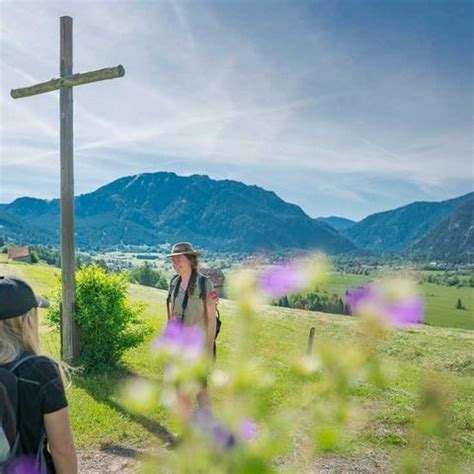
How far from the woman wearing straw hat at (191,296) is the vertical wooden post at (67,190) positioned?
327 centimetres

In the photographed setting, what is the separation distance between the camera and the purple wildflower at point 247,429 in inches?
34.1

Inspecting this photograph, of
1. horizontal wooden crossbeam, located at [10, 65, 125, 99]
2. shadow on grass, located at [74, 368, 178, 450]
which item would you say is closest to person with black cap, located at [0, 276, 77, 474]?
shadow on grass, located at [74, 368, 178, 450]

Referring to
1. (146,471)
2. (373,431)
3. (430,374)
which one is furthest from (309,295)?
(373,431)

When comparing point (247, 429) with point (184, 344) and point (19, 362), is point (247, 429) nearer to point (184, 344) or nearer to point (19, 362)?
point (184, 344)

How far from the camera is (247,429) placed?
88 cm

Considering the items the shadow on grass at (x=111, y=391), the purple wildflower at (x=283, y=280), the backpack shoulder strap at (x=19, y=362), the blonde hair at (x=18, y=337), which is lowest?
the shadow on grass at (x=111, y=391)

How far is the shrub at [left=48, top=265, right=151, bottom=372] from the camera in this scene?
948cm

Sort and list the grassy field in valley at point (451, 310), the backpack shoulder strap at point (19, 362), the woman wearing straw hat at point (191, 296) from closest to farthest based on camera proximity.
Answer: the backpack shoulder strap at point (19, 362), the woman wearing straw hat at point (191, 296), the grassy field in valley at point (451, 310)

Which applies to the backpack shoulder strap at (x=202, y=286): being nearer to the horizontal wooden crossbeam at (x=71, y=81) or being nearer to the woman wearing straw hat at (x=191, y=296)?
the woman wearing straw hat at (x=191, y=296)

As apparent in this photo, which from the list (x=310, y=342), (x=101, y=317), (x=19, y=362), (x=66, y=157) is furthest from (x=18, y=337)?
(x=101, y=317)

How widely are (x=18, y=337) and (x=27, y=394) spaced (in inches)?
10.2

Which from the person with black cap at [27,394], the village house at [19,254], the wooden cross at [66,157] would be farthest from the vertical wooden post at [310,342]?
the village house at [19,254]

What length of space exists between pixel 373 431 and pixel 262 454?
7664 millimetres

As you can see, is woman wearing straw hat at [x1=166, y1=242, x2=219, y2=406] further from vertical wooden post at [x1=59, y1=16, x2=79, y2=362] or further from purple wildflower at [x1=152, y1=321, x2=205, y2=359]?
purple wildflower at [x1=152, y1=321, x2=205, y2=359]
